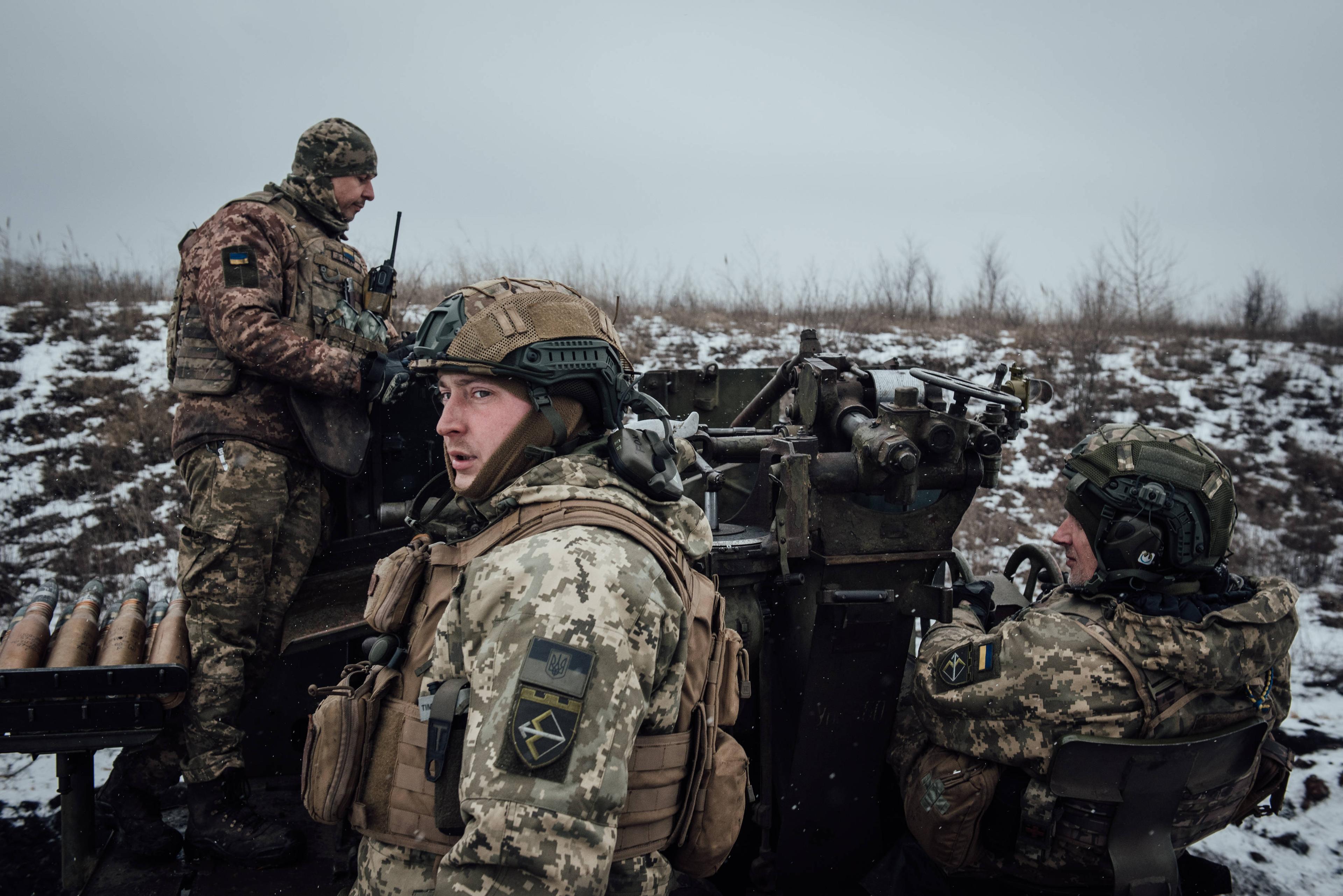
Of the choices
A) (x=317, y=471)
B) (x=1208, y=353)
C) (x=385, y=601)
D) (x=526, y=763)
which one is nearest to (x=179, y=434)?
(x=317, y=471)

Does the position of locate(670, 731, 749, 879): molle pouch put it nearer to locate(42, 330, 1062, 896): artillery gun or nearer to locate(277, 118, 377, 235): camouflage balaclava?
locate(42, 330, 1062, 896): artillery gun

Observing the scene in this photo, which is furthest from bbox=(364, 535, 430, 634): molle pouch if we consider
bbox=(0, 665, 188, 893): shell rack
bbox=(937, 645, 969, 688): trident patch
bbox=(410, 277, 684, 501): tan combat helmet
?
bbox=(937, 645, 969, 688): trident patch

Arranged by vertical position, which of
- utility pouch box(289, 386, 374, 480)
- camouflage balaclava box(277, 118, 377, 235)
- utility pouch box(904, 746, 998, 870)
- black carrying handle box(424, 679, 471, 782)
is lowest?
utility pouch box(904, 746, 998, 870)

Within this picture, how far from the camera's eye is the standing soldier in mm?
3193

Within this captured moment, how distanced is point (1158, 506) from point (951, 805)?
1.11 metres

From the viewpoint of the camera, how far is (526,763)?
1418 millimetres

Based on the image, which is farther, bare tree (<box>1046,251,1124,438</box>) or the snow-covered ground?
bare tree (<box>1046,251,1124,438</box>)

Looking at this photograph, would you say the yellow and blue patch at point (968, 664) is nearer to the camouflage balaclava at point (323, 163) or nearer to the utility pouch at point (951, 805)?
the utility pouch at point (951, 805)

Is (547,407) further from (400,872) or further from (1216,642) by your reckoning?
(1216,642)

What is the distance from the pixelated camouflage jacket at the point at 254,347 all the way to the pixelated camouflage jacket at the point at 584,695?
6.33ft

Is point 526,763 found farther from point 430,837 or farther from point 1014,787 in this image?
point 1014,787

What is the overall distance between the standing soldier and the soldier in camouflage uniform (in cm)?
161

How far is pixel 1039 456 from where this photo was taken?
10.1 metres

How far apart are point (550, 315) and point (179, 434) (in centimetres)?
219
